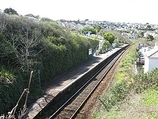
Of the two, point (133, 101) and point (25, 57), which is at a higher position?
point (25, 57)

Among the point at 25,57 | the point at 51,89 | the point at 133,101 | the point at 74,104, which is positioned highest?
the point at 25,57

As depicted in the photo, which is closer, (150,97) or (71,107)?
(150,97)

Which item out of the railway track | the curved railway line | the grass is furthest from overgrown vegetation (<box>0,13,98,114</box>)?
the grass

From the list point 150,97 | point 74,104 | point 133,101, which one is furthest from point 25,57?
point 150,97

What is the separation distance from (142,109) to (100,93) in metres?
7.85

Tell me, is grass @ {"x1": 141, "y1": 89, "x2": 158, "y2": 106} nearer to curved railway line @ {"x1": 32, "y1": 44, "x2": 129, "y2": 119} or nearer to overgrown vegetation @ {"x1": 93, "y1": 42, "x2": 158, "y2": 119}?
overgrown vegetation @ {"x1": 93, "y1": 42, "x2": 158, "y2": 119}

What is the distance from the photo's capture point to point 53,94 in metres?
17.8

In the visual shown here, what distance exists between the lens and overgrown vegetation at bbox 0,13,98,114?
14.8 m

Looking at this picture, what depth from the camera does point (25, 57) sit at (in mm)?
18438

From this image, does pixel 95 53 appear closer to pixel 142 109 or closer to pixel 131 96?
pixel 131 96

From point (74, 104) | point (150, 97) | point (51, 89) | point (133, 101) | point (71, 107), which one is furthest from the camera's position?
point (51, 89)

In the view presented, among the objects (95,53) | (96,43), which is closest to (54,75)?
(95,53)

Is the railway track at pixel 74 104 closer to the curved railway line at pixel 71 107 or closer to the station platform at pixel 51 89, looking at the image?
the curved railway line at pixel 71 107

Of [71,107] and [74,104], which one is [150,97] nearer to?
[71,107]
